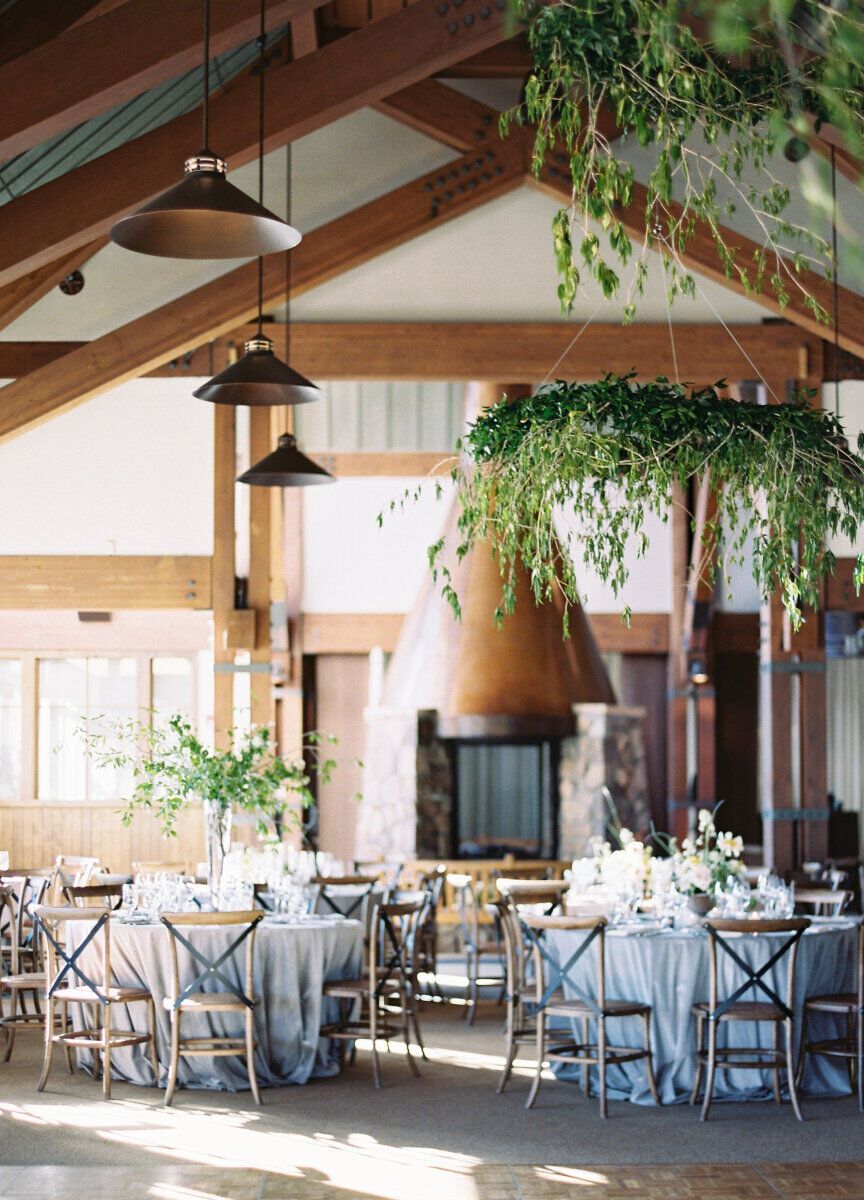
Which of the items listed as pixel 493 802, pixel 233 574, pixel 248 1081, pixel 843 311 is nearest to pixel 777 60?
pixel 248 1081

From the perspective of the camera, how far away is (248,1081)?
23.6 ft

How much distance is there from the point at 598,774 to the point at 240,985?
270 inches

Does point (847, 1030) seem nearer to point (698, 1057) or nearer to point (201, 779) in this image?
point (698, 1057)

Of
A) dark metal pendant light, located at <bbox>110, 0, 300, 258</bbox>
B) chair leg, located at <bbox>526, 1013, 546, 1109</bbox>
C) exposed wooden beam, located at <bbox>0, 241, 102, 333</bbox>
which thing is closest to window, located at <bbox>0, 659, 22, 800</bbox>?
exposed wooden beam, located at <bbox>0, 241, 102, 333</bbox>

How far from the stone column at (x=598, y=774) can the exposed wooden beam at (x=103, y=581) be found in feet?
14.2

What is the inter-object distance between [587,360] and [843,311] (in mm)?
1739

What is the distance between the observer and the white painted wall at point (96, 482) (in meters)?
10.9

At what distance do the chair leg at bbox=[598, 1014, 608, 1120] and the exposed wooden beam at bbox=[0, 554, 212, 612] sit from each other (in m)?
4.96

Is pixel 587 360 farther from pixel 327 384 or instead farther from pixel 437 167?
pixel 327 384

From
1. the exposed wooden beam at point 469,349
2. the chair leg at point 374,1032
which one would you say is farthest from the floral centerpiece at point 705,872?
the exposed wooden beam at point 469,349

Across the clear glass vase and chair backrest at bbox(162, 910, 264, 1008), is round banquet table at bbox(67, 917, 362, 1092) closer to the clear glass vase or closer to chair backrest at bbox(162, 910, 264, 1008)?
chair backrest at bbox(162, 910, 264, 1008)

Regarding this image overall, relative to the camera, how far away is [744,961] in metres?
6.95

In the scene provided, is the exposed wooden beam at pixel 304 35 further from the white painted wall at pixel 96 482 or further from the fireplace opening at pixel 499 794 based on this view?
the fireplace opening at pixel 499 794

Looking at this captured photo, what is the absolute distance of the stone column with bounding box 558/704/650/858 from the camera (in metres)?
13.6
